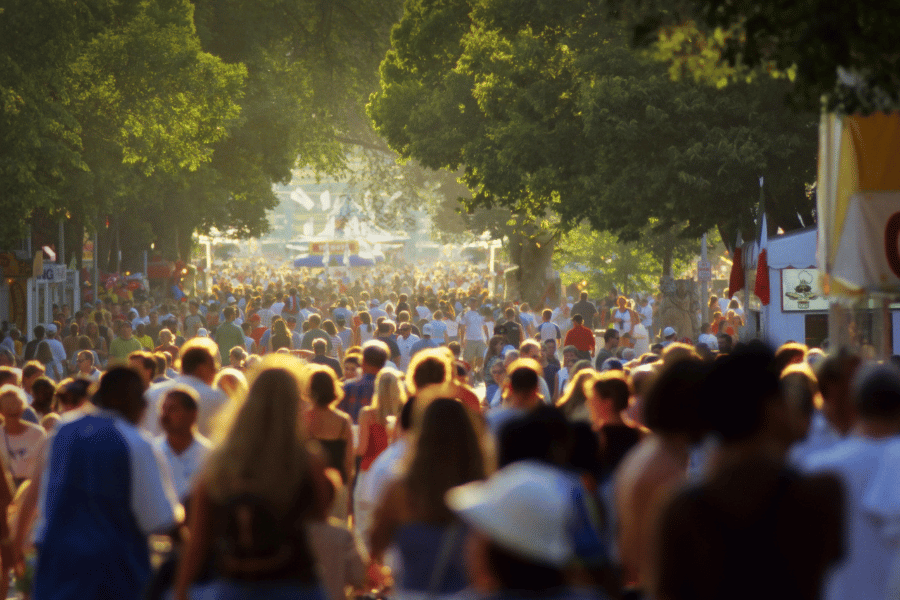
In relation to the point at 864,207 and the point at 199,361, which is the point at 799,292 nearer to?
the point at 864,207

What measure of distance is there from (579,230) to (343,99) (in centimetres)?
1321

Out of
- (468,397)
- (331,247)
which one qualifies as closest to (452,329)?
(468,397)

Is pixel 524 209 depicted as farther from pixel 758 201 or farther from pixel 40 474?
pixel 40 474

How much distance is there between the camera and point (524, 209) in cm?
3088

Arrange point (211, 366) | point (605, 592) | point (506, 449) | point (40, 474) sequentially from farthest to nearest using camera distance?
point (211, 366)
point (40, 474)
point (506, 449)
point (605, 592)

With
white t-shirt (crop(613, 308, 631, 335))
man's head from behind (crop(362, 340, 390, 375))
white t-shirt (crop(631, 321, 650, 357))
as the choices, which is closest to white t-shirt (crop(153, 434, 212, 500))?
man's head from behind (crop(362, 340, 390, 375))

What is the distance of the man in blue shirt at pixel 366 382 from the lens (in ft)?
33.7

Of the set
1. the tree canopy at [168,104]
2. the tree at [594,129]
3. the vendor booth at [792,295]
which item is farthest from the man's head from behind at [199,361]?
the tree canopy at [168,104]

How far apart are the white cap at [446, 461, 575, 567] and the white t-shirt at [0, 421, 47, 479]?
583 cm

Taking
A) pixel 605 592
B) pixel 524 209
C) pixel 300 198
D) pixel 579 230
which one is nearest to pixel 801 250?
pixel 524 209

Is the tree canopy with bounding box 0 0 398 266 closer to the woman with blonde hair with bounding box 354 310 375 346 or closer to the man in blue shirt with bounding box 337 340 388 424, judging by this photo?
the woman with blonde hair with bounding box 354 310 375 346

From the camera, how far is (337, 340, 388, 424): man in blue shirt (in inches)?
404

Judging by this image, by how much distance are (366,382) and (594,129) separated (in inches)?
488

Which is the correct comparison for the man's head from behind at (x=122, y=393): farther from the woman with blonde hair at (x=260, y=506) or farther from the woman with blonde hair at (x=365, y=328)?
the woman with blonde hair at (x=365, y=328)
